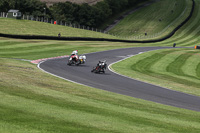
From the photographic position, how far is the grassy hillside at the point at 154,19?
410ft

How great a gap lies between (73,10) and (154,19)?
109 feet

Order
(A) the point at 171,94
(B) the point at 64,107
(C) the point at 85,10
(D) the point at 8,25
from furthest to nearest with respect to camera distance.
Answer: (C) the point at 85,10, (D) the point at 8,25, (A) the point at 171,94, (B) the point at 64,107

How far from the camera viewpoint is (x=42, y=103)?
11.7 m

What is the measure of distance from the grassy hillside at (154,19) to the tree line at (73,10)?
30.6ft

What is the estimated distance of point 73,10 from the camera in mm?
141625

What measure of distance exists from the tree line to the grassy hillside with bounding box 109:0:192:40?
9.31m

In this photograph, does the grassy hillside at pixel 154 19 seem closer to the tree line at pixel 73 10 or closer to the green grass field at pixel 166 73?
the tree line at pixel 73 10

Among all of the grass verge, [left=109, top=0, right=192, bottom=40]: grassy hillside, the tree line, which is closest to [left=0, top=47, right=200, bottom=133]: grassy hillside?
the grass verge

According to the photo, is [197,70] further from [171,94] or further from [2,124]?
[2,124]

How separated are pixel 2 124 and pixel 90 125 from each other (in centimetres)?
233

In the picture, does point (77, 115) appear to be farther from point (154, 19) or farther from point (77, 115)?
point (154, 19)

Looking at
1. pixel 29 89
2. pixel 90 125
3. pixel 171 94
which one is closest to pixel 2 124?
pixel 90 125

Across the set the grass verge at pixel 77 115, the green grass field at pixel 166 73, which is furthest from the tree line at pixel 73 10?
the grass verge at pixel 77 115

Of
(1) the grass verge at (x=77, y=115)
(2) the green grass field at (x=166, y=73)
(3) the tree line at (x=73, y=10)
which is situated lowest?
(2) the green grass field at (x=166, y=73)
